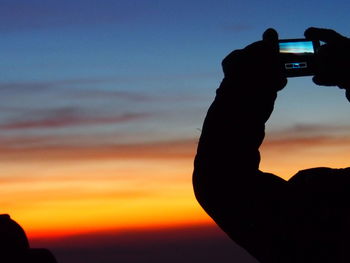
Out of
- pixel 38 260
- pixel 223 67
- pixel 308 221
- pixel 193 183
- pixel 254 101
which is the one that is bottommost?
pixel 38 260

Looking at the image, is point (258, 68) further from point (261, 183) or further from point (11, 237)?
point (11, 237)

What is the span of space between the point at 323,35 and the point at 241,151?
776mm

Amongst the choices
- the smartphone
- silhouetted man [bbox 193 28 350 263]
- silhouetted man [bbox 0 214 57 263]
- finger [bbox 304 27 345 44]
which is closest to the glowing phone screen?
the smartphone

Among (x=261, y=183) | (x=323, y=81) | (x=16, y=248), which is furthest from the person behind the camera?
(x=323, y=81)

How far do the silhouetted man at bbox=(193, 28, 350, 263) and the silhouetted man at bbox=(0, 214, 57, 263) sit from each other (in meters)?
0.97

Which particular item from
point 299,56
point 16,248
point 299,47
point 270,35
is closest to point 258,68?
point 270,35

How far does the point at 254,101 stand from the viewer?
264 centimetres

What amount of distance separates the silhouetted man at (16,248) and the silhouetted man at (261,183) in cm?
97

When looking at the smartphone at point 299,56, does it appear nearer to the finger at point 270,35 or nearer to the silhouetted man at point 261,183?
the finger at point 270,35

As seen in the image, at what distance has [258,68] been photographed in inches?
103

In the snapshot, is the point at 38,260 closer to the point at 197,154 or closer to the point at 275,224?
the point at 197,154

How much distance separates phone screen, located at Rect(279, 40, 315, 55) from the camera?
371 centimetres

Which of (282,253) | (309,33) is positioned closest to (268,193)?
(282,253)

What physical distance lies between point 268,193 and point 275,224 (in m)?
0.19
